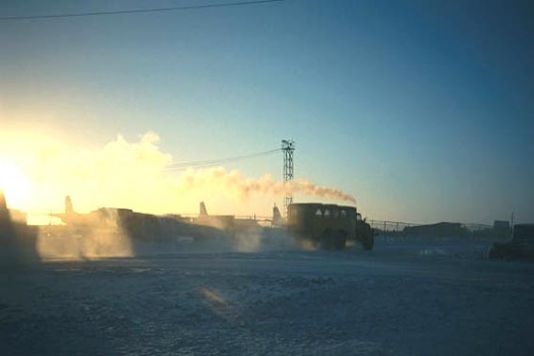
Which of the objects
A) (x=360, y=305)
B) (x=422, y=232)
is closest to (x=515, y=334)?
(x=360, y=305)

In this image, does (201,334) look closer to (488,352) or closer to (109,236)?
(488,352)

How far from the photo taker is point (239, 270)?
14695mm

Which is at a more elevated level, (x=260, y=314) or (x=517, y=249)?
(x=517, y=249)

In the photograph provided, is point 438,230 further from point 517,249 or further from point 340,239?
point 517,249

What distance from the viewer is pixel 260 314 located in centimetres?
898

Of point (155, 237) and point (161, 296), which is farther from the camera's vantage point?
point (155, 237)

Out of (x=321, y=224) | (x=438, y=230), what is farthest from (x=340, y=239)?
(x=438, y=230)

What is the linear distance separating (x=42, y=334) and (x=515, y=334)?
8.32 metres

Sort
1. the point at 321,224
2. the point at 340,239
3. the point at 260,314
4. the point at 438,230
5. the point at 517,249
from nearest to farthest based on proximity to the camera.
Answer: the point at 260,314, the point at 517,249, the point at 321,224, the point at 340,239, the point at 438,230

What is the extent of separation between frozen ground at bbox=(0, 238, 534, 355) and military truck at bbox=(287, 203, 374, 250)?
51.0 feet

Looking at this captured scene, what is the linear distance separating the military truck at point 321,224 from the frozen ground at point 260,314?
15542 mm

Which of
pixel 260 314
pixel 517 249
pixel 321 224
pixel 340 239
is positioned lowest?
pixel 260 314

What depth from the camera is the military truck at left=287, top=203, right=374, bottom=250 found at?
2927 centimetres

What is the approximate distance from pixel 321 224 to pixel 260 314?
20.7m
